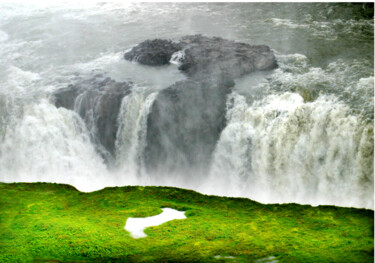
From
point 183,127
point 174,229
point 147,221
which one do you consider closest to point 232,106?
point 183,127

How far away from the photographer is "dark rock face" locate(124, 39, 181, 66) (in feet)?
95.1

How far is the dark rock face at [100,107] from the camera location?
85.9 ft

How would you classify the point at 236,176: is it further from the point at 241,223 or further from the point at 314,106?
→ the point at 241,223

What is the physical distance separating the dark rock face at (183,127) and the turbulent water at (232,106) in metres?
0.21

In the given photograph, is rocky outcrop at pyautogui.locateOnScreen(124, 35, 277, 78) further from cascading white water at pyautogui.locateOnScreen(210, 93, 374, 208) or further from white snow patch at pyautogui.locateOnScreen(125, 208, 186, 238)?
white snow patch at pyautogui.locateOnScreen(125, 208, 186, 238)

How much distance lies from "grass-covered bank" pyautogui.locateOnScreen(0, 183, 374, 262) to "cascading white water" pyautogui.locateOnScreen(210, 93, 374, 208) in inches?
125

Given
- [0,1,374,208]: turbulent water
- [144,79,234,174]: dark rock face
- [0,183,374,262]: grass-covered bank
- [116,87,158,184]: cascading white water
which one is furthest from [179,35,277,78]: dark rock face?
[0,183,374,262]: grass-covered bank

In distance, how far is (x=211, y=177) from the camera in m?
24.8

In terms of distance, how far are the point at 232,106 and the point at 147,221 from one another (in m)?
8.38

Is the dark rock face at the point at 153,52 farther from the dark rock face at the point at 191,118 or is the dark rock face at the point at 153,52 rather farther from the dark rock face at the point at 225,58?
the dark rock face at the point at 191,118

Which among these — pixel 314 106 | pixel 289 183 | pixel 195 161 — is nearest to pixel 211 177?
pixel 195 161

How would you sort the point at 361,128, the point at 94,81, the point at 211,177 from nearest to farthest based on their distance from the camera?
the point at 361,128
the point at 211,177
the point at 94,81

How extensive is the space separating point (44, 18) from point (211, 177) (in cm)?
1762

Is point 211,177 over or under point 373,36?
under
